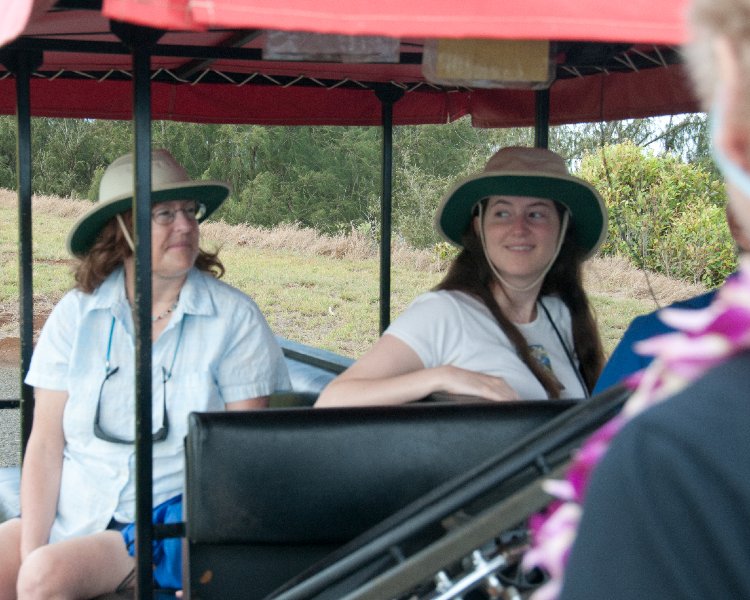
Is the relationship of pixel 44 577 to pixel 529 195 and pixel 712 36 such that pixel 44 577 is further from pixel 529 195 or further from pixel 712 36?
pixel 712 36

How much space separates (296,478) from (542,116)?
1722 mm

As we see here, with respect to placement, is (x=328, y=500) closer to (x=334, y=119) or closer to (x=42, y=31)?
(x=42, y=31)

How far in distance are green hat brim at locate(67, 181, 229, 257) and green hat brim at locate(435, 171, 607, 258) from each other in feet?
2.09

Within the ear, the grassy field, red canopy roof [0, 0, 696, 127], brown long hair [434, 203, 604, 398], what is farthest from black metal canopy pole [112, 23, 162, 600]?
the grassy field

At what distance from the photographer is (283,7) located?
1.26m

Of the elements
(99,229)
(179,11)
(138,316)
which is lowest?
(138,316)

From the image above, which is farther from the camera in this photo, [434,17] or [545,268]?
[545,268]

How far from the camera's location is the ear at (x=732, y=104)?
0.59m

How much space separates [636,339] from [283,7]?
3.51ft

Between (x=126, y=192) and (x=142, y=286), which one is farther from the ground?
(x=126, y=192)

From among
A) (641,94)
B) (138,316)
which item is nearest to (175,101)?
(641,94)

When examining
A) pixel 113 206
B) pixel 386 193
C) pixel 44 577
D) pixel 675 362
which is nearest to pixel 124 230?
pixel 113 206

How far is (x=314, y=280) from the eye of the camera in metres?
11.8

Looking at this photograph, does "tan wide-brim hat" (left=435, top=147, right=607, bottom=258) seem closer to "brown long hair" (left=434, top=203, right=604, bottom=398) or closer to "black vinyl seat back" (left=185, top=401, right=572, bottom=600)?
"brown long hair" (left=434, top=203, right=604, bottom=398)
